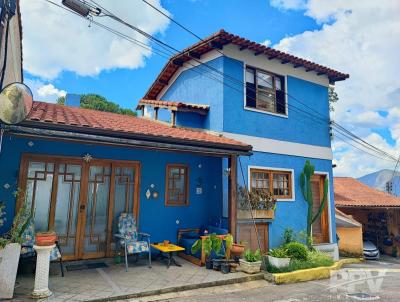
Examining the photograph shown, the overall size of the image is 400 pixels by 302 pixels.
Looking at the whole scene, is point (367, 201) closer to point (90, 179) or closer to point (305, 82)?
point (305, 82)

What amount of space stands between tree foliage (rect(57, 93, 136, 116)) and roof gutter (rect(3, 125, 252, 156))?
20.8 meters

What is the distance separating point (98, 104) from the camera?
89.5ft

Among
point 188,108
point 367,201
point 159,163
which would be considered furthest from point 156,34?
point 367,201

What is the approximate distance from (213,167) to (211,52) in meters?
4.01

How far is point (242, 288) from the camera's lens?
251 inches

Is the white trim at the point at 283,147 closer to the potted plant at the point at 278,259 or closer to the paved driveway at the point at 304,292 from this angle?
the potted plant at the point at 278,259

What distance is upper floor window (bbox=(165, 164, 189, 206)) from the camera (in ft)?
28.7

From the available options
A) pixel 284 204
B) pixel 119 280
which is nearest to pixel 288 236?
pixel 284 204

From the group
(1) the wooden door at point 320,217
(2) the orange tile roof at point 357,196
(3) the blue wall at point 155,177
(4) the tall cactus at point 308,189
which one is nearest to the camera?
(3) the blue wall at point 155,177

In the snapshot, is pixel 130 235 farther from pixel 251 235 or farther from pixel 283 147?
pixel 283 147

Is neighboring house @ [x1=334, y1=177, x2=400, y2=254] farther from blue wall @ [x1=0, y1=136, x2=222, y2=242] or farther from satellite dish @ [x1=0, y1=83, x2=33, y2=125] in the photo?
satellite dish @ [x1=0, y1=83, x2=33, y2=125]

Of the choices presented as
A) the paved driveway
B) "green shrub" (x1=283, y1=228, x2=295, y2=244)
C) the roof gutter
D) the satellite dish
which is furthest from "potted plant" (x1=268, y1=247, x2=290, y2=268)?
the satellite dish

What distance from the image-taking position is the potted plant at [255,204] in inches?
342

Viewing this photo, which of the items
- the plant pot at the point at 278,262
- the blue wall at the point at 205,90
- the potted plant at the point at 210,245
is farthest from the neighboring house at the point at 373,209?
the potted plant at the point at 210,245
